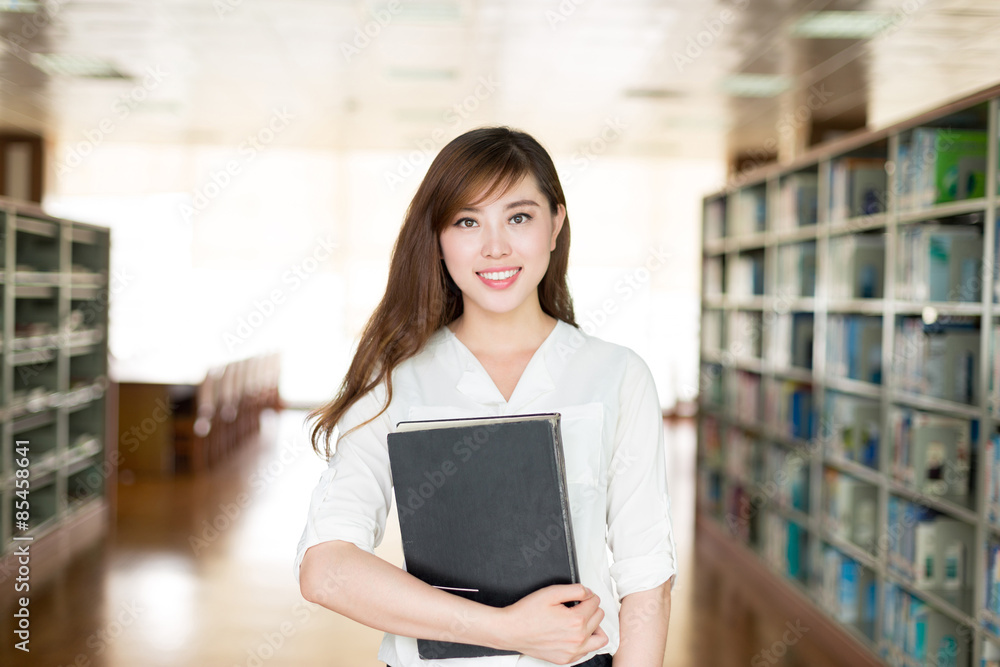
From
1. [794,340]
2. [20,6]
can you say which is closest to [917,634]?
[794,340]

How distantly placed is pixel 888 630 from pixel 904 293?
1.33 meters

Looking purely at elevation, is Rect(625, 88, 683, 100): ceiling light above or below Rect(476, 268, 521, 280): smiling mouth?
above

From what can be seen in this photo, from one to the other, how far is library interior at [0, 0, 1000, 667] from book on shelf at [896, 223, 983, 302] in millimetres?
12

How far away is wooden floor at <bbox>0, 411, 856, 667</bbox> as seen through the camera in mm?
3660

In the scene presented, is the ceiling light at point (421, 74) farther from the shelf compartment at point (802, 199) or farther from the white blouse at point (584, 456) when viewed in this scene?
the white blouse at point (584, 456)

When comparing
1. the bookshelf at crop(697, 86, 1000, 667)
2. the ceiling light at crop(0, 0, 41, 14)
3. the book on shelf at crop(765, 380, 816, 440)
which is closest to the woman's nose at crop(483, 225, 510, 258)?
the bookshelf at crop(697, 86, 1000, 667)

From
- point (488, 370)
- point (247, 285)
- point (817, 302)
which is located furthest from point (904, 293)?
→ point (247, 285)

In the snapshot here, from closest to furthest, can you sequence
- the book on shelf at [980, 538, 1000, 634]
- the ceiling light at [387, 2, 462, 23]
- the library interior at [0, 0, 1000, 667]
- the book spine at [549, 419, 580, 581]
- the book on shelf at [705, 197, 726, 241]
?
the book spine at [549, 419, 580, 581], the book on shelf at [980, 538, 1000, 634], the library interior at [0, 0, 1000, 667], the ceiling light at [387, 2, 462, 23], the book on shelf at [705, 197, 726, 241]

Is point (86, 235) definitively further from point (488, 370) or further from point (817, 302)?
point (488, 370)

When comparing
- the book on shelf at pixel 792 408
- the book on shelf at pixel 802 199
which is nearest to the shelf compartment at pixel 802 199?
the book on shelf at pixel 802 199

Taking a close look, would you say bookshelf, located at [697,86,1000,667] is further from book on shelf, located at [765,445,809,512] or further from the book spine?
the book spine

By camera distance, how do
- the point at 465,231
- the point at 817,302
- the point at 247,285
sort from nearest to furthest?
the point at 465,231, the point at 817,302, the point at 247,285

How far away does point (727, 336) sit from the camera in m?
5.46

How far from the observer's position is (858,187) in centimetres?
371
